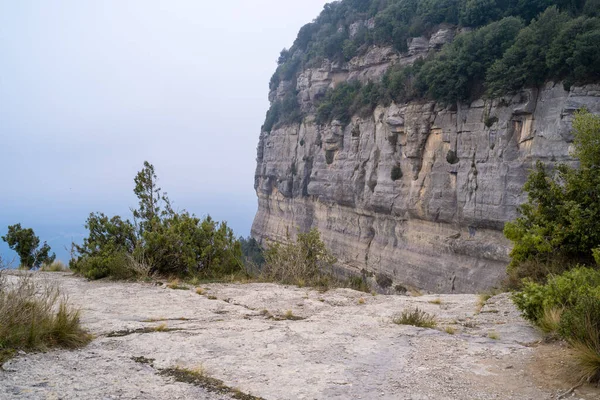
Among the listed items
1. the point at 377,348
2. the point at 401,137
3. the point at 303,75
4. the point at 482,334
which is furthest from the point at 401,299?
the point at 303,75

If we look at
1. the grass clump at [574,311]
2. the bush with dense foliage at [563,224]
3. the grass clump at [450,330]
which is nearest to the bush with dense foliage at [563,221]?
the bush with dense foliage at [563,224]

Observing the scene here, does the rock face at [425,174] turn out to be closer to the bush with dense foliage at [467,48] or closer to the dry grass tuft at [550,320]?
the bush with dense foliage at [467,48]

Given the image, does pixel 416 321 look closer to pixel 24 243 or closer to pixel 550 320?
pixel 550 320

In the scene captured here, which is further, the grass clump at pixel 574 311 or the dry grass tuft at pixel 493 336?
the dry grass tuft at pixel 493 336

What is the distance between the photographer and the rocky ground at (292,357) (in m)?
3.94

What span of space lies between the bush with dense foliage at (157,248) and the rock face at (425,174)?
752cm

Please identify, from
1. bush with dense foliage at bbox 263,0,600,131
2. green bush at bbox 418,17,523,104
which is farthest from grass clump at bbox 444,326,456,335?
green bush at bbox 418,17,523,104

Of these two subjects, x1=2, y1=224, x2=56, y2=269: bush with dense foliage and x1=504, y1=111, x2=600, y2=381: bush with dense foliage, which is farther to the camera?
x1=2, y1=224, x2=56, y2=269: bush with dense foliage

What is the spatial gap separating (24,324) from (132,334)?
123 cm

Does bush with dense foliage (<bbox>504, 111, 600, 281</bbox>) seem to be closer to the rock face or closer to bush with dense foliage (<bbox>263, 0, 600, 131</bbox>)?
the rock face

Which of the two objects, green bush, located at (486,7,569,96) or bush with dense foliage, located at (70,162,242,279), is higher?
green bush, located at (486,7,569,96)

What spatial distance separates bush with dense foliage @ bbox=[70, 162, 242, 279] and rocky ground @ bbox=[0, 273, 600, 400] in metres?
3.20

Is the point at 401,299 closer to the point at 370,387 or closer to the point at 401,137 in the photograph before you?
the point at 370,387

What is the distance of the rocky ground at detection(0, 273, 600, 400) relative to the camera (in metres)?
3.94
